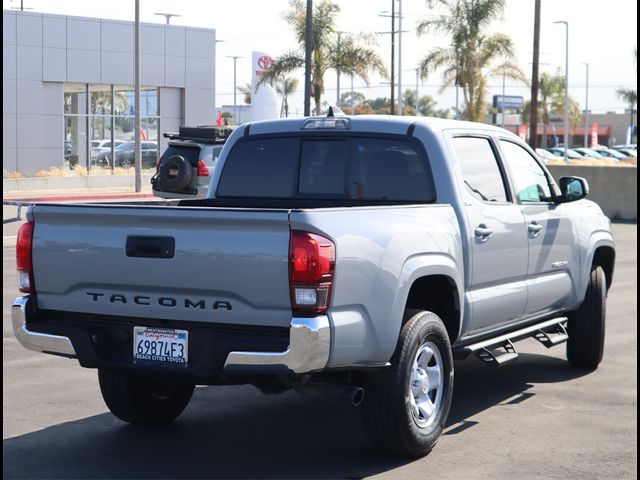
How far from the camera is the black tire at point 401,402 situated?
607 cm

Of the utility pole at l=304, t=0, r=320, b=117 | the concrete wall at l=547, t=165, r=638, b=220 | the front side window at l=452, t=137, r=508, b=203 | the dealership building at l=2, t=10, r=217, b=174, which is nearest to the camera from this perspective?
the front side window at l=452, t=137, r=508, b=203

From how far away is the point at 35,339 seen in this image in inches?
243

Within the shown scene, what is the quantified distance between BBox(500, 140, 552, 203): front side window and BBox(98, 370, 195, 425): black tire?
2863 millimetres

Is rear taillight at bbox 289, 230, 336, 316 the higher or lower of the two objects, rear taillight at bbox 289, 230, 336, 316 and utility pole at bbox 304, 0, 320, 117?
the lower

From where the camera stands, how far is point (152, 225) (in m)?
5.85

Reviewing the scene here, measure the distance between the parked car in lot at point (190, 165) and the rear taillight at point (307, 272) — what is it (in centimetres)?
1600

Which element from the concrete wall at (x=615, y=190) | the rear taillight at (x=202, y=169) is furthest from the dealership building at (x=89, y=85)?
the concrete wall at (x=615, y=190)

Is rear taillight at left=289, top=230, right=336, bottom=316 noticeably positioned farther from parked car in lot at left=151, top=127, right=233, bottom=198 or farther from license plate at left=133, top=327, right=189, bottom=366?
parked car in lot at left=151, top=127, right=233, bottom=198

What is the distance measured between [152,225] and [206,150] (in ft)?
53.0

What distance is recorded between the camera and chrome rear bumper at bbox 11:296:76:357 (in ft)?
20.0

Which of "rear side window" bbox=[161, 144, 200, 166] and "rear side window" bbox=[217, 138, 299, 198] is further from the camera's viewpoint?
"rear side window" bbox=[161, 144, 200, 166]

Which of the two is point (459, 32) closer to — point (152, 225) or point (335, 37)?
point (335, 37)

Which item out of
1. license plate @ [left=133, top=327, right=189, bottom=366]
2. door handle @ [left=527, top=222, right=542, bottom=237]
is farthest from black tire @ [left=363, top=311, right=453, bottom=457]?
door handle @ [left=527, top=222, right=542, bottom=237]

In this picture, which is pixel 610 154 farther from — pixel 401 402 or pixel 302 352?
pixel 302 352
